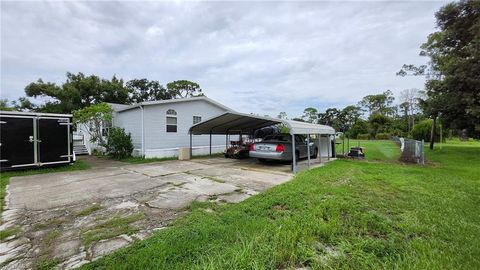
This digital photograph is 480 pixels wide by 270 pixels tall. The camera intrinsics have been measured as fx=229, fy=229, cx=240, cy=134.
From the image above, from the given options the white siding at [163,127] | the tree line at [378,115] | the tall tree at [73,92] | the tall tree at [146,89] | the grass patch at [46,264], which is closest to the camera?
the grass patch at [46,264]

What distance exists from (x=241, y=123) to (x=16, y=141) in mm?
9309

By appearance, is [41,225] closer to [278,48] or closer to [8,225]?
[8,225]

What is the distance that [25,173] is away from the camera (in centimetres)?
827

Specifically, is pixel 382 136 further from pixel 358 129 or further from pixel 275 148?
pixel 275 148

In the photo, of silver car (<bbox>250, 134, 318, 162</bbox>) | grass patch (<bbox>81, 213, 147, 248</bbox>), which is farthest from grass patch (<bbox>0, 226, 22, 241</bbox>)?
silver car (<bbox>250, 134, 318, 162</bbox>)

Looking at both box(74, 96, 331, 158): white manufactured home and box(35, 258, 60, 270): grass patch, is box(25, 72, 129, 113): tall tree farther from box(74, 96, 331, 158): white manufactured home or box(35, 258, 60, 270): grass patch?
box(35, 258, 60, 270): grass patch

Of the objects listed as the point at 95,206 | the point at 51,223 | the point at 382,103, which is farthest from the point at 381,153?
the point at 382,103

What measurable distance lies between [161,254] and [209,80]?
67.2 ft

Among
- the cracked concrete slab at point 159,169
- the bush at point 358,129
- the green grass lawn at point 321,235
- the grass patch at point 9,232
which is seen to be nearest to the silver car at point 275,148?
the cracked concrete slab at point 159,169

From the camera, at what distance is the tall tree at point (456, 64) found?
12.2 meters

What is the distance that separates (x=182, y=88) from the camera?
120ft


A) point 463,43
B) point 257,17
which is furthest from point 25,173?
point 463,43

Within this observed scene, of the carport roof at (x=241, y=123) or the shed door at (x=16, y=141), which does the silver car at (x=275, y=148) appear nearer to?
the carport roof at (x=241, y=123)

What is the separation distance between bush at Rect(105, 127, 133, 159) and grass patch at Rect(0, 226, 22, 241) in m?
9.19
